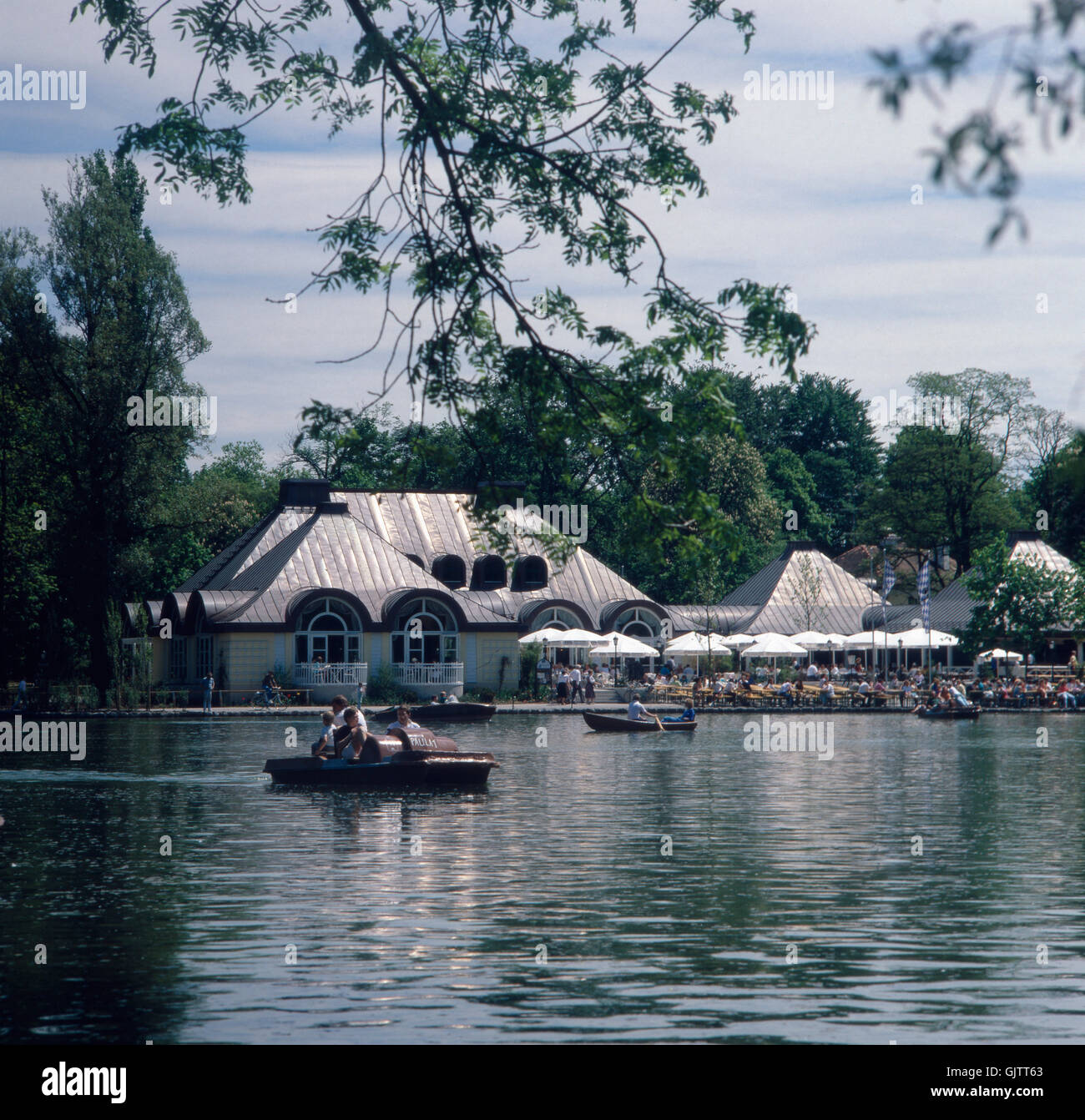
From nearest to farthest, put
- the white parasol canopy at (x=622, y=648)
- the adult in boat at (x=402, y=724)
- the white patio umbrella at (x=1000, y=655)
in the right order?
the adult in boat at (x=402, y=724) → the white parasol canopy at (x=622, y=648) → the white patio umbrella at (x=1000, y=655)

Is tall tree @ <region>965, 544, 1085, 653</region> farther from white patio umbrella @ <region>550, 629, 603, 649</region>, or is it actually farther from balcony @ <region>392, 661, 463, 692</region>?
balcony @ <region>392, 661, 463, 692</region>

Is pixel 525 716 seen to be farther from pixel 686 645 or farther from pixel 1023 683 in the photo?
pixel 1023 683

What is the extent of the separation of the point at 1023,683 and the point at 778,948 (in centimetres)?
5291

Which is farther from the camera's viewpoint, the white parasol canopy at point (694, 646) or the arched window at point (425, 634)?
the arched window at point (425, 634)

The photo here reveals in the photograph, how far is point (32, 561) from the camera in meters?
65.2

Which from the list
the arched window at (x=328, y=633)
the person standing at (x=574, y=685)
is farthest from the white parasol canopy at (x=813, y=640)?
the arched window at (x=328, y=633)

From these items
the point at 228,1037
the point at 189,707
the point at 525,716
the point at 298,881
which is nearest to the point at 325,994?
the point at 228,1037

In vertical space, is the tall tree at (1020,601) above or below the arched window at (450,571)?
below

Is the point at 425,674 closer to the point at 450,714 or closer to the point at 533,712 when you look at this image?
the point at 533,712

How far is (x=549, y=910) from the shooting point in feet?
56.9

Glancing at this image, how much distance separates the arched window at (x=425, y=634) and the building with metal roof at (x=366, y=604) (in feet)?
0.17

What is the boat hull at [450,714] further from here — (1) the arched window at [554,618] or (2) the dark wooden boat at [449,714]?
(1) the arched window at [554,618]

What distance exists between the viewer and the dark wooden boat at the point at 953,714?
5584cm

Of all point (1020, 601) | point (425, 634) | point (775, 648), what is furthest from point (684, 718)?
point (1020, 601)
